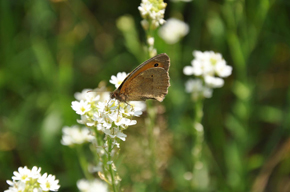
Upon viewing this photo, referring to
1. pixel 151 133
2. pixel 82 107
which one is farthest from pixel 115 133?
pixel 151 133

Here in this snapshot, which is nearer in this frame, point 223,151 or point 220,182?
point 220,182

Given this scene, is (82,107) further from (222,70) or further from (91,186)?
(222,70)

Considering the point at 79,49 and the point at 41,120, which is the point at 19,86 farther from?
the point at 79,49

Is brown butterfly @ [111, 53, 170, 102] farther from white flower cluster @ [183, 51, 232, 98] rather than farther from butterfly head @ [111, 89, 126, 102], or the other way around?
white flower cluster @ [183, 51, 232, 98]

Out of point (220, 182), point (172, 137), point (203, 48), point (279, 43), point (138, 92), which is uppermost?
point (203, 48)

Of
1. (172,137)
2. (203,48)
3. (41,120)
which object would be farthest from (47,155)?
(203,48)

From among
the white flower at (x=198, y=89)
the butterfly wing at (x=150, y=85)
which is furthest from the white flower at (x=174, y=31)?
the butterfly wing at (x=150, y=85)
